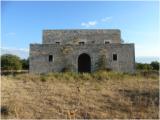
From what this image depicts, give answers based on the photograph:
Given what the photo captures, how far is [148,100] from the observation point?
895 centimetres

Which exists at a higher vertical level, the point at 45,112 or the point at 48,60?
the point at 48,60

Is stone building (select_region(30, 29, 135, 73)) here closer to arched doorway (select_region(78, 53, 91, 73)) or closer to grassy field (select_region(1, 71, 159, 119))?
arched doorway (select_region(78, 53, 91, 73))

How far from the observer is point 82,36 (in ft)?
92.6

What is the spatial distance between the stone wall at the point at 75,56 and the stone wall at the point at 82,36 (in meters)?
3.12

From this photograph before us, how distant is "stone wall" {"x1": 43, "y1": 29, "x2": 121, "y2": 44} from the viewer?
28188 millimetres

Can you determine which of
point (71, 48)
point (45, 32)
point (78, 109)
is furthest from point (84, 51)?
point (78, 109)

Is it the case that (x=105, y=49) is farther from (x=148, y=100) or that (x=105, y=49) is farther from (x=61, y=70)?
(x=148, y=100)

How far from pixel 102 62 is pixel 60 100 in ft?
50.2

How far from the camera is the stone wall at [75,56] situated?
961 inches

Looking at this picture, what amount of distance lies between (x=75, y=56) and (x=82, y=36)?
13.5ft

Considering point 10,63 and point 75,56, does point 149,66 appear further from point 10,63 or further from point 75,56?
point 10,63

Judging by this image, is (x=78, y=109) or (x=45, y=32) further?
(x=45, y=32)

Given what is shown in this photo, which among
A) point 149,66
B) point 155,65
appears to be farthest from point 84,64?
point 155,65

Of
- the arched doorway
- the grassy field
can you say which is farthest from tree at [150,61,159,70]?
the grassy field
